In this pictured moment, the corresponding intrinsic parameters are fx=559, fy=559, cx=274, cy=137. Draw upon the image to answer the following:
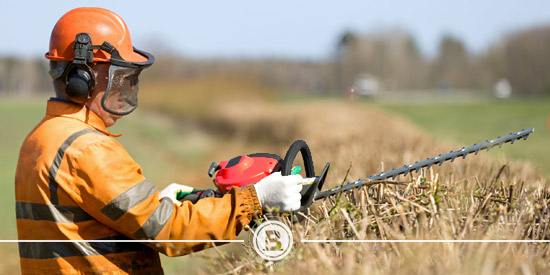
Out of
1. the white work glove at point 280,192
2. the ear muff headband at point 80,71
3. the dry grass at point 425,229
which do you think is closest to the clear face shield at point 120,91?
the ear muff headband at point 80,71

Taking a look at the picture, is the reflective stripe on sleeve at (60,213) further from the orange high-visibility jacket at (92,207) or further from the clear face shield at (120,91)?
the clear face shield at (120,91)

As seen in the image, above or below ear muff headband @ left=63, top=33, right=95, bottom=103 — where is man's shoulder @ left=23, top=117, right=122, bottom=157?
below

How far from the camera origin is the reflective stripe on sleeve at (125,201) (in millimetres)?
2254

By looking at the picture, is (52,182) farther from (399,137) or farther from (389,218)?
(399,137)

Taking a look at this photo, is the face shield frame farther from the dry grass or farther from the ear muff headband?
the dry grass

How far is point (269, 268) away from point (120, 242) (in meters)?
0.73

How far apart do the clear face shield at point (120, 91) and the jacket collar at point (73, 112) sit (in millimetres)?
77

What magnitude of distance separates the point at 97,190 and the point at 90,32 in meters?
0.76

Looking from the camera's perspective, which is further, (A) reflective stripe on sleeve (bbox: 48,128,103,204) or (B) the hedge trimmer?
(B) the hedge trimmer

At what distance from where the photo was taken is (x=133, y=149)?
26297 millimetres

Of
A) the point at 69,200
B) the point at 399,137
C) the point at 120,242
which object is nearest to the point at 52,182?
the point at 69,200

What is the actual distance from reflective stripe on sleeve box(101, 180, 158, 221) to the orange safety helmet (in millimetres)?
660

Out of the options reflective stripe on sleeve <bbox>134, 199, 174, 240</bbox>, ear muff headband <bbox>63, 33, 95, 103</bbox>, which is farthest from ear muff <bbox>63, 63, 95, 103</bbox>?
reflective stripe on sleeve <bbox>134, 199, 174, 240</bbox>

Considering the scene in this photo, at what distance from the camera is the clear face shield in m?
2.60
